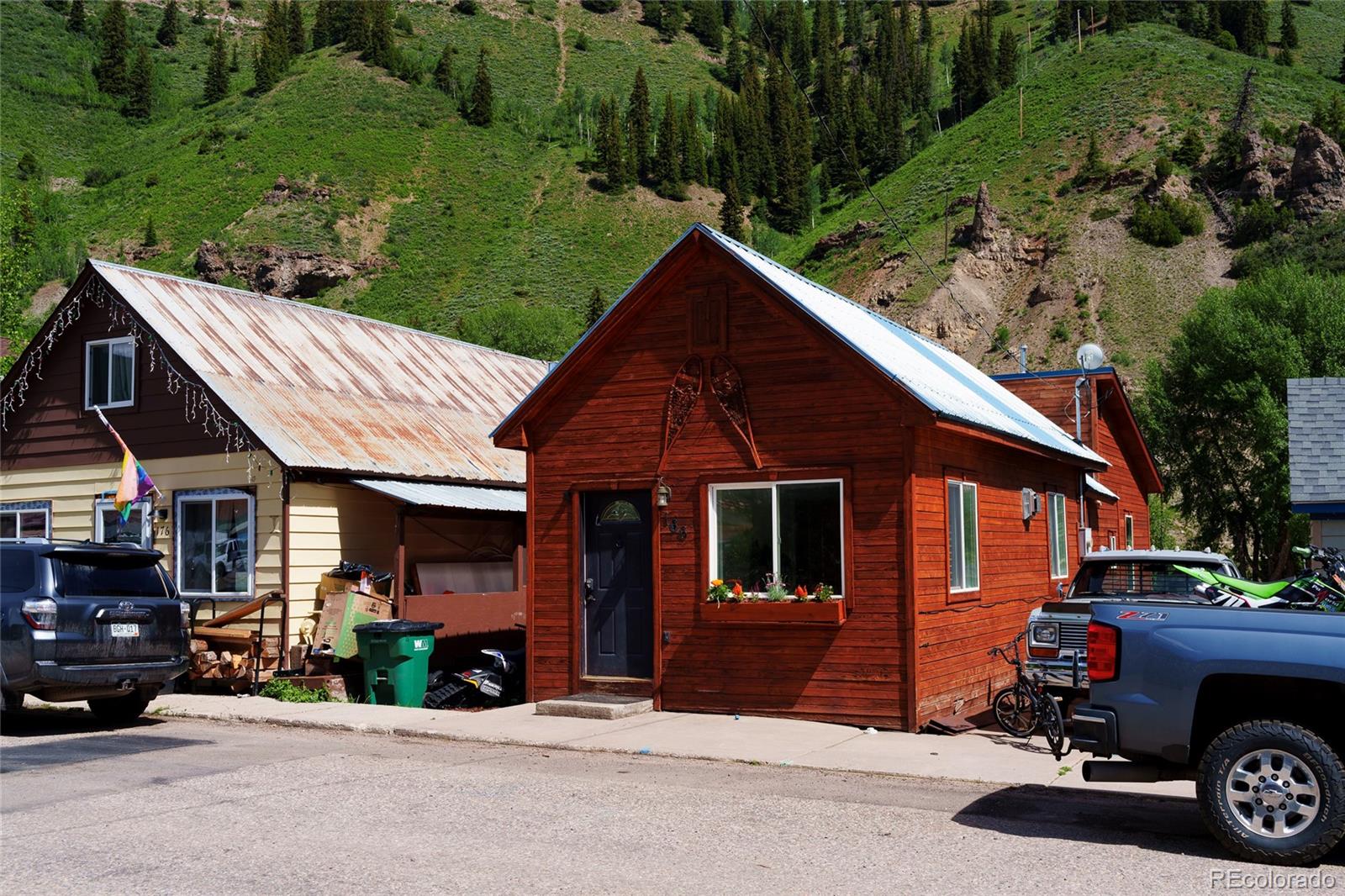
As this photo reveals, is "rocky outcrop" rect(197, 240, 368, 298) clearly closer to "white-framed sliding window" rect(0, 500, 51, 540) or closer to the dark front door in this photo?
"white-framed sliding window" rect(0, 500, 51, 540)

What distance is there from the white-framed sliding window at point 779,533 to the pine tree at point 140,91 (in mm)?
128174

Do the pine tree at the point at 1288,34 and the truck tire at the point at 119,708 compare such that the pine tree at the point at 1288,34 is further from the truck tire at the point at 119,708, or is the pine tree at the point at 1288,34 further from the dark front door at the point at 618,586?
the truck tire at the point at 119,708

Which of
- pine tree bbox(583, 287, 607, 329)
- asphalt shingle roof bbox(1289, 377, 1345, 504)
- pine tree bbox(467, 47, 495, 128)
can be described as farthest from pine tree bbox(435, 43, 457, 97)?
asphalt shingle roof bbox(1289, 377, 1345, 504)

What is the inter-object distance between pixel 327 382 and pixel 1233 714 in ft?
51.2

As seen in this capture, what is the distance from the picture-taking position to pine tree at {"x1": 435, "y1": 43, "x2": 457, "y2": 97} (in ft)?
393

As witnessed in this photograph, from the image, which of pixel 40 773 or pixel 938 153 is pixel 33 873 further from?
pixel 938 153

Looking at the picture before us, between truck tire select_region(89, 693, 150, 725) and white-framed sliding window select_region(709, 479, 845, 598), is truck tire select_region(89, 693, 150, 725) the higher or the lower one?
the lower one

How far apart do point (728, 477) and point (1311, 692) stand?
7.46 m

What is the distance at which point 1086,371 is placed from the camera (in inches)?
941

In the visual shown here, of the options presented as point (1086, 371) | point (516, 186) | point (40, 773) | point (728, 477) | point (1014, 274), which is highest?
point (516, 186)

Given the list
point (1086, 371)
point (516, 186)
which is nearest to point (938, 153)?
point (516, 186)

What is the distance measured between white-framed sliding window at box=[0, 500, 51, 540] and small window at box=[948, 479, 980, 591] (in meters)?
14.2

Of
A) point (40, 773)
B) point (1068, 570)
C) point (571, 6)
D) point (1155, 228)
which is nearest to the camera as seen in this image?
point (40, 773)

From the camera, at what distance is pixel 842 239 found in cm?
9069
